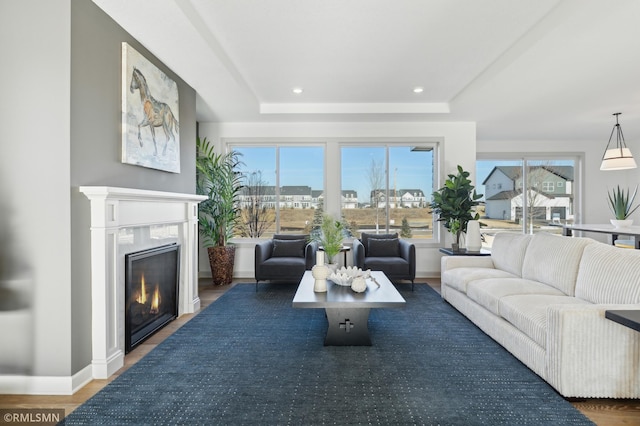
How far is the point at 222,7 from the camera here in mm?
2938

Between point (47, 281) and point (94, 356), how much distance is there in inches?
25.4

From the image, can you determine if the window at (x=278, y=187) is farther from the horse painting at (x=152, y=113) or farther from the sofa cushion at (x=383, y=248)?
the horse painting at (x=152, y=113)

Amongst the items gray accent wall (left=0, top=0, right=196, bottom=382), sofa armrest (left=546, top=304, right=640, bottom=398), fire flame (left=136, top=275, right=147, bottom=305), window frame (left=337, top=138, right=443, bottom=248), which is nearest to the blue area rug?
sofa armrest (left=546, top=304, right=640, bottom=398)

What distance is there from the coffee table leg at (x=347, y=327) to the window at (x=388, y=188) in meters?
3.38

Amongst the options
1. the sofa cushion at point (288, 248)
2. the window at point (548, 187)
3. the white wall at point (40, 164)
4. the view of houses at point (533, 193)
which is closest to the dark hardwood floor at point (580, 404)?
the white wall at point (40, 164)

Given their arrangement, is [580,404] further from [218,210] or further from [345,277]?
[218,210]

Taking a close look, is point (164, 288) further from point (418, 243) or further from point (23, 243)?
point (418, 243)

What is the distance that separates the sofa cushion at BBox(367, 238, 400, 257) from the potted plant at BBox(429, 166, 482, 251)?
→ 883 mm

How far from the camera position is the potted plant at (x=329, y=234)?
5.72 m

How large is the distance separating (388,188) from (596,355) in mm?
4522

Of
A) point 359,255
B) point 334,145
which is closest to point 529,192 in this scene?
point 334,145

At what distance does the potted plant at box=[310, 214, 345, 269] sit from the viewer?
5.72 meters

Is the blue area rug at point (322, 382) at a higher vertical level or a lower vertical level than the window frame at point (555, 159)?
lower

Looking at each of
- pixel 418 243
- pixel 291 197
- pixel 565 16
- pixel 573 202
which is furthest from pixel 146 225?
pixel 573 202
